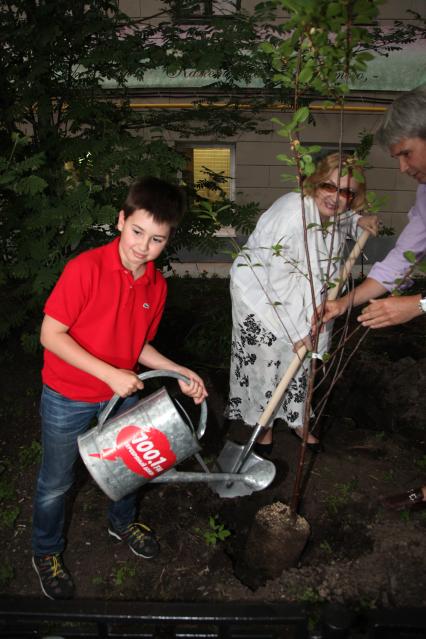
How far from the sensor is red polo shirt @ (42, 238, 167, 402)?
72.6 inches

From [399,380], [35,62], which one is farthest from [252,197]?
[35,62]

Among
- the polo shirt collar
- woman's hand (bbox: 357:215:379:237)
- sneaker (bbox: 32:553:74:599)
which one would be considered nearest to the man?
woman's hand (bbox: 357:215:379:237)

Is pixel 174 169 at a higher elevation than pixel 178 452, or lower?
higher

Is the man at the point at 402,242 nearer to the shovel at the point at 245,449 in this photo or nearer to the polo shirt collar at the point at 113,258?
the shovel at the point at 245,449

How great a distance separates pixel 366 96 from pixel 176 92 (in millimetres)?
3250

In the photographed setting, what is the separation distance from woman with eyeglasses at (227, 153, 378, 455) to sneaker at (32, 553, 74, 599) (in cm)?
138

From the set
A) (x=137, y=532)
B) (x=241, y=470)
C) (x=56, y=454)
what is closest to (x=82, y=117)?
(x=56, y=454)

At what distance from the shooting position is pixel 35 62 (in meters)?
2.88

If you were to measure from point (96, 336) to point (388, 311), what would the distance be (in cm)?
129

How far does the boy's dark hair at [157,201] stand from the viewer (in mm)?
1888

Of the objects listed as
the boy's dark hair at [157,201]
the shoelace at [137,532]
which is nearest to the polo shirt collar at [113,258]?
the boy's dark hair at [157,201]

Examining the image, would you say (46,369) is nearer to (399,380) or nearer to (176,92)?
(399,380)

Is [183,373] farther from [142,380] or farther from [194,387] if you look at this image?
[142,380]

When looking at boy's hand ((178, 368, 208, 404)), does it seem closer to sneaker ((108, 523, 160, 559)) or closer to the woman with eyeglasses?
the woman with eyeglasses
